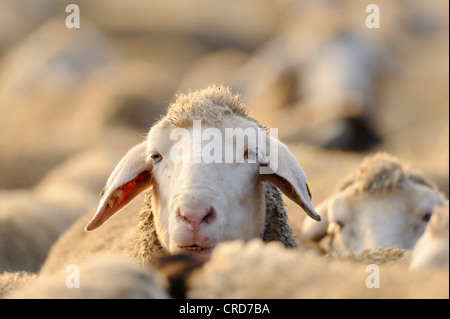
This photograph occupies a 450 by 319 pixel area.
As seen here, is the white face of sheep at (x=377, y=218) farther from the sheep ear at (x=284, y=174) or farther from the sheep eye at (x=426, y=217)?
the sheep ear at (x=284, y=174)

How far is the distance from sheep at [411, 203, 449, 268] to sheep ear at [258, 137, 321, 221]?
1180 mm

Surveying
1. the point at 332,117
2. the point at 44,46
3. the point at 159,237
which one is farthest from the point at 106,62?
the point at 159,237

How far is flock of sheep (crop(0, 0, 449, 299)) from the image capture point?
2.45 m

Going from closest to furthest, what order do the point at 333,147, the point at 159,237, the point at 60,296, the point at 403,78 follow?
the point at 60,296 → the point at 159,237 → the point at 333,147 → the point at 403,78

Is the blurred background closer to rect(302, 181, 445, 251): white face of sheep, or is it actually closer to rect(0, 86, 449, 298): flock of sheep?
rect(302, 181, 445, 251): white face of sheep

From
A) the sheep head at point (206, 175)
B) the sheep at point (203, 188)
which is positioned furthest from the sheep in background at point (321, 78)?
the sheep head at point (206, 175)

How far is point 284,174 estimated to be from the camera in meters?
3.78

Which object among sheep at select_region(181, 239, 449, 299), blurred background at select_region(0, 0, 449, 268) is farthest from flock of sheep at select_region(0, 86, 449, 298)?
blurred background at select_region(0, 0, 449, 268)

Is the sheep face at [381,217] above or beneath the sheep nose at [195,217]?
above

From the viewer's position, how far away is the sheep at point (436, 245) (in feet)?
8.13

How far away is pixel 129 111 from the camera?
1266cm

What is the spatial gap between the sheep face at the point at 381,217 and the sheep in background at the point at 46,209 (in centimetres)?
231
